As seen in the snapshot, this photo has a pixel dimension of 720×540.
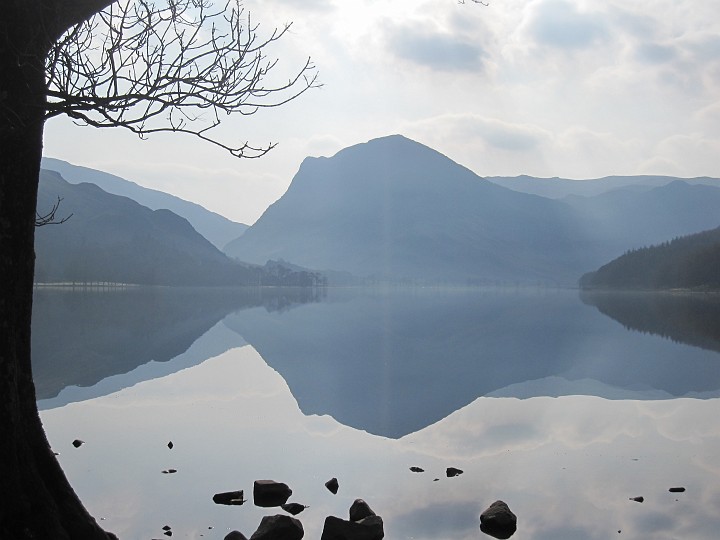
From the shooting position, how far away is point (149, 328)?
63.0m

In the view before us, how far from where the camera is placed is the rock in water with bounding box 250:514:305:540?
1155 centimetres

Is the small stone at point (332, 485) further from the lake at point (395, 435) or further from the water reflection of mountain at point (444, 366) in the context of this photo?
the water reflection of mountain at point (444, 366)

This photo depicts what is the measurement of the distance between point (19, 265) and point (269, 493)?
24.2 feet

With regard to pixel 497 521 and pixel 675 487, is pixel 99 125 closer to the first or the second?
pixel 497 521

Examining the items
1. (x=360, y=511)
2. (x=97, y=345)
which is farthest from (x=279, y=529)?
(x=97, y=345)

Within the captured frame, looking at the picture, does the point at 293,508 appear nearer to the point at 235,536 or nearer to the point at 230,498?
the point at 230,498

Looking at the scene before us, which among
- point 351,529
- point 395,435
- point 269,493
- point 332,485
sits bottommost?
point 395,435

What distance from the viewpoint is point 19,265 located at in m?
8.77

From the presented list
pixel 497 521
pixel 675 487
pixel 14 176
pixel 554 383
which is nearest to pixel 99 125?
pixel 14 176

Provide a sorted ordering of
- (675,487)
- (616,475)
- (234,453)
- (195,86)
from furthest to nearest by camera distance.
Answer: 1. (234,453)
2. (616,475)
3. (675,487)
4. (195,86)

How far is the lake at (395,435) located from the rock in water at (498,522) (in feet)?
0.58

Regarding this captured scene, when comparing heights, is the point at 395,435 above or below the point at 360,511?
below

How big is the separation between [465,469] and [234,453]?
18.6 feet

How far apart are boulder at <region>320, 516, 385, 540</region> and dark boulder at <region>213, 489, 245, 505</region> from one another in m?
2.69
